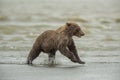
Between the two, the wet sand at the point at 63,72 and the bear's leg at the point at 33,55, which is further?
the bear's leg at the point at 33,55

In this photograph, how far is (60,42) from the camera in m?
16.0

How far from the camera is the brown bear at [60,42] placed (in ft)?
52.4

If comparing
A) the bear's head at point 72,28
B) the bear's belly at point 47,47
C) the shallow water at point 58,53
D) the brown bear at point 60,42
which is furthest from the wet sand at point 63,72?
the bear's head at point 72,28

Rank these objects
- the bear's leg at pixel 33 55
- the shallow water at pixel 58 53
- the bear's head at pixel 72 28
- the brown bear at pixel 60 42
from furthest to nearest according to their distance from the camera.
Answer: the bear's leg at pixel 33 55, the bear's head at pixel 72 28, the brown bear at pixel 60 42, the shallow water at pixel 58 53

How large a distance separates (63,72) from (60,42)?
1.27 metres

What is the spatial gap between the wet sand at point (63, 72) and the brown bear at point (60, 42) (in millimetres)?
325

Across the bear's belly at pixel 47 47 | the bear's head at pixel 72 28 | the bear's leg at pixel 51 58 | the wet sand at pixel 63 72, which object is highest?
the bear's head at pixel 72 28

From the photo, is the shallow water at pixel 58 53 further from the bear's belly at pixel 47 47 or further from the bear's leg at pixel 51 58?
the bear's belly at pixel 47 47

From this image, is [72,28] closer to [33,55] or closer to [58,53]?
[33,55]

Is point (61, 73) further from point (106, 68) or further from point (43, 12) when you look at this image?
point (43, 12)

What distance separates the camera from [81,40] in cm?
2136

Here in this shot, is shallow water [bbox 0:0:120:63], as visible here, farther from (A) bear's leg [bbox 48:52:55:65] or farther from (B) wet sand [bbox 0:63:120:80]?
(B) wet sand [bbox 0:63:120:80]

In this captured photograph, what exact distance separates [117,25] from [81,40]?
6.15 metres

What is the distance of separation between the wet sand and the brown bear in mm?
325
